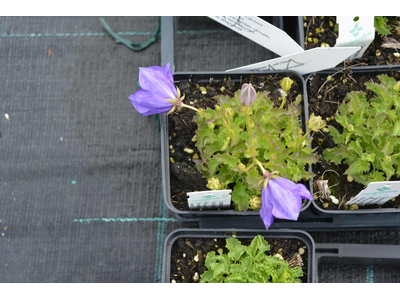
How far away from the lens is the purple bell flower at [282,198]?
760 mm

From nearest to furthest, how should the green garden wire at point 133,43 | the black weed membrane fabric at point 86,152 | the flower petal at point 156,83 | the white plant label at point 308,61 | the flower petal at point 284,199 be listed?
the flower petal at point 284,199
the flower petal at point 156,83
the white plant label at point 308,61
the black weed membrane fabric at point 86,152
the green garden wire at point 133,43

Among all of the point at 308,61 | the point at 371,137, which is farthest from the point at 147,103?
the point at 371,137

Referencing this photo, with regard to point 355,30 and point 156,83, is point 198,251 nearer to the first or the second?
point 156,83

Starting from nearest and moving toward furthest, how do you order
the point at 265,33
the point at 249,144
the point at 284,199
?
the point at 284,199
the point at 249,144
the point at 265,33

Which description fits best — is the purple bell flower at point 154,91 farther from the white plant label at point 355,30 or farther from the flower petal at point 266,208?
the white plant label at point 355,30

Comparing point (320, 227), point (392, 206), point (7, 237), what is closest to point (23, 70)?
point (7, 237)

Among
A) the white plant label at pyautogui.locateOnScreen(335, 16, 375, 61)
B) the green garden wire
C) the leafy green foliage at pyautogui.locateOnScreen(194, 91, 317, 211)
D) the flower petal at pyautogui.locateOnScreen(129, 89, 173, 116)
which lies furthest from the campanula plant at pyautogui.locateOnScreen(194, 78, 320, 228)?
the green garden wire

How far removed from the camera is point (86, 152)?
1.35 metres

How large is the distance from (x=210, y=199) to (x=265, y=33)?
50cm

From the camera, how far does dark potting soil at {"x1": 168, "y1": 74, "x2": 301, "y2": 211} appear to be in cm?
106

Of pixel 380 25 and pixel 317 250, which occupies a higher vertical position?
pixel 380 25

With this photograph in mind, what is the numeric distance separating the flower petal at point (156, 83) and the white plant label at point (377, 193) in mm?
512

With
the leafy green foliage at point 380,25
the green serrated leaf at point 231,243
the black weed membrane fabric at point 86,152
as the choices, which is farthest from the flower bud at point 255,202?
the leafy green foliage at point 380,25

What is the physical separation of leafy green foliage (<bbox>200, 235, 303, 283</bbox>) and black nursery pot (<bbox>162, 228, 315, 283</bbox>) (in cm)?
6
